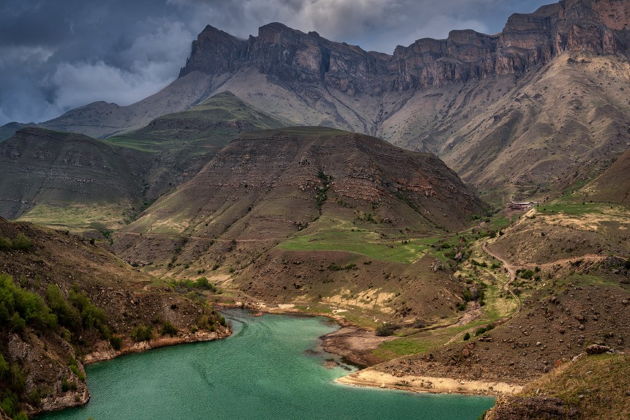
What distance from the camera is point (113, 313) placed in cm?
9281

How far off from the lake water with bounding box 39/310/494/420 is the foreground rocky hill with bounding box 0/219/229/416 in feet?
10.8

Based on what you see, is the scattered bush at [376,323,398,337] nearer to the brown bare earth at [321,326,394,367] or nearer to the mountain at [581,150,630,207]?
the brown bare earth at [321,326,394,367]

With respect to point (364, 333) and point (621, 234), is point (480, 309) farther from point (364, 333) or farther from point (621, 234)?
point (621, 234)

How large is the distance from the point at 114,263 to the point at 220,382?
50.5m

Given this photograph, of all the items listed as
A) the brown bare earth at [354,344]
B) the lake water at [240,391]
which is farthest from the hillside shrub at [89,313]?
the brown bare earth at [354,344]

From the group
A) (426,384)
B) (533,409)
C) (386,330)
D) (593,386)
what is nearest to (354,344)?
(386,330)

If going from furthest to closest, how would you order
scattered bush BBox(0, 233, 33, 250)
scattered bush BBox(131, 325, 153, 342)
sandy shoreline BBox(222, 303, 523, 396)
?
scattered bush BBox(131, 325, 153, 342) < scattered bush BBox(0, 233, 33, 250) < sandy shoreline BBox(222, 303, 523, 396)

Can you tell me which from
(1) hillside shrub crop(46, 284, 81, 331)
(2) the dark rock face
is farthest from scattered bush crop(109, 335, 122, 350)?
(2) the dark rock face

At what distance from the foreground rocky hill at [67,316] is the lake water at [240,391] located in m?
3.28

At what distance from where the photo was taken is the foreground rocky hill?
216ft

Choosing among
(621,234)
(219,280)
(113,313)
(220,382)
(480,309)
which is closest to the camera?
(220,382)

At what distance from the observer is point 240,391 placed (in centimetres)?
7300

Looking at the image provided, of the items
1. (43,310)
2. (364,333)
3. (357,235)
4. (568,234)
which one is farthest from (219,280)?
(568,234)

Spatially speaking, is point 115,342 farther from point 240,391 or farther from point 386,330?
point 386,330
